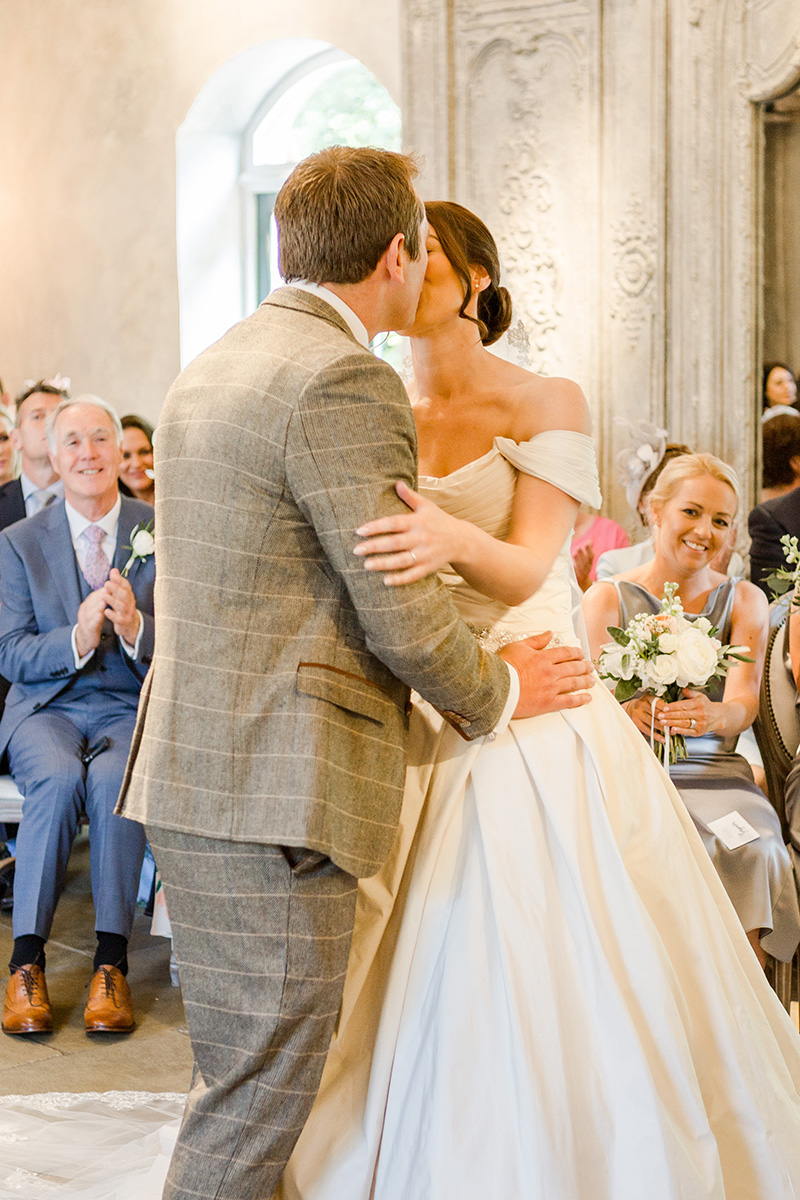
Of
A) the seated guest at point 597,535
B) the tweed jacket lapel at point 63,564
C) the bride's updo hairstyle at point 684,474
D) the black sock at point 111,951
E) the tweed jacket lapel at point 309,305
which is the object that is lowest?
the black sock at point 111,951

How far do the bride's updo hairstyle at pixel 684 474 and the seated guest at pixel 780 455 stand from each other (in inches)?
107

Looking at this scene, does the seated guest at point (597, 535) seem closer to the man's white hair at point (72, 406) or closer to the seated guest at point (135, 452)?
the seated guest at point (135, 452)

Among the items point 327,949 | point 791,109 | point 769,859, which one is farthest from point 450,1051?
point 791,109

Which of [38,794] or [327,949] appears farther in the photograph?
[38,794]

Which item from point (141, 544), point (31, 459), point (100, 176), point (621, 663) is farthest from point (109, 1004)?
point (100, 176)

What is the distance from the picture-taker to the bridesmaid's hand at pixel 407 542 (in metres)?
1.66

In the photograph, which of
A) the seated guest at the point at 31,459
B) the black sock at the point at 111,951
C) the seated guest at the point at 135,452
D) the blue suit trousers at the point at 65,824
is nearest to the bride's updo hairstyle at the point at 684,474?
the blue suit trousers at the point at 65,824

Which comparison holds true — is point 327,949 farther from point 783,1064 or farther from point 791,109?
point 791,109

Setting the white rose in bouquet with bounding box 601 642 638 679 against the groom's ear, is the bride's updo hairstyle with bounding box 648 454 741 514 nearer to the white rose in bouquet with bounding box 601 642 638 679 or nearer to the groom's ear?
the white rose in bouquet with bounding box 601 642 638 679

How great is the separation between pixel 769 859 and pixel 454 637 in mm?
1745

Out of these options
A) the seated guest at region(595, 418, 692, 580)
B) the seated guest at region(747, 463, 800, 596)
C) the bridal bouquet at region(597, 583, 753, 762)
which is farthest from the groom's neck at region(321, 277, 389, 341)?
the seated guest at region(595, 418, 692, 580)

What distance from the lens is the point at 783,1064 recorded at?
222 centimetres

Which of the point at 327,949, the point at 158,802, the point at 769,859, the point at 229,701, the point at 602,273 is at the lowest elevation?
the point at 769,859

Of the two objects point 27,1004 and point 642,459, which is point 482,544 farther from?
point 642,459
